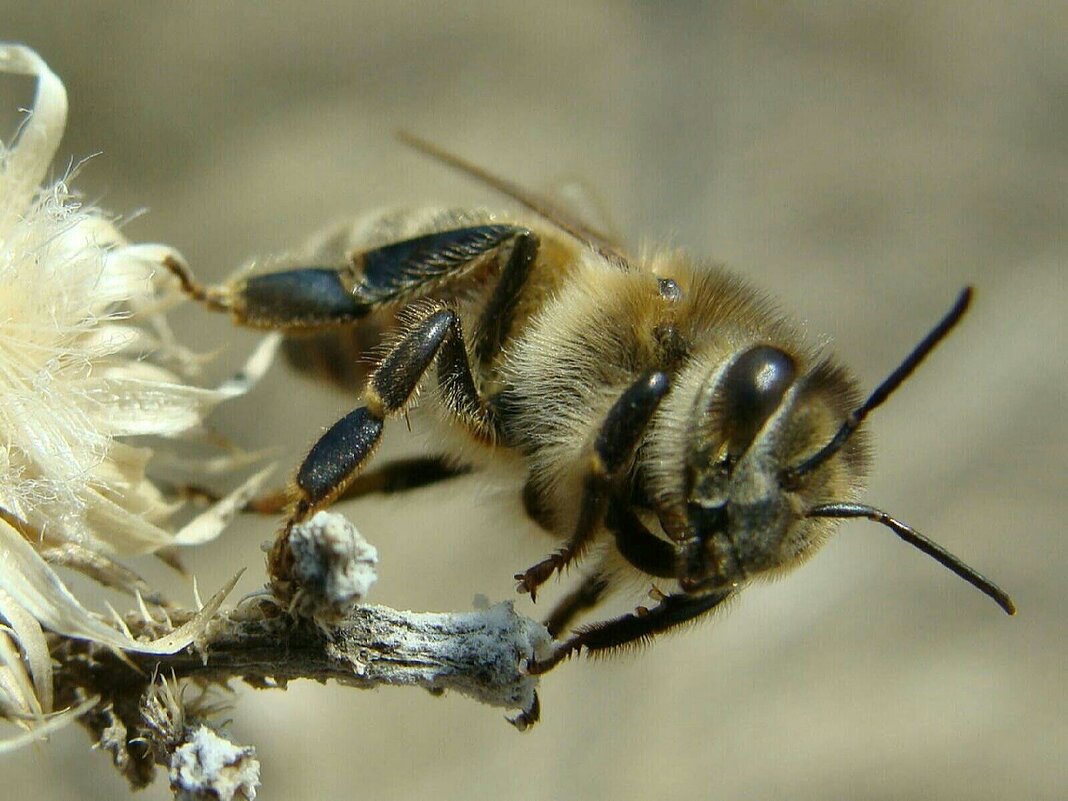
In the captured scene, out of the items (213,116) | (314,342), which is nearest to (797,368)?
(314,342)

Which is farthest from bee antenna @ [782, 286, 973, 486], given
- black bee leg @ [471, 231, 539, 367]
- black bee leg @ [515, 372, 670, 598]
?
black bee leg @ [471, 231, 539, 367]

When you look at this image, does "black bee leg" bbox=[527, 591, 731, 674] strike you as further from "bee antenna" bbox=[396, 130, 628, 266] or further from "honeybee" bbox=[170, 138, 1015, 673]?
"bee antenna" bbox=[396, 130, 628, 266]

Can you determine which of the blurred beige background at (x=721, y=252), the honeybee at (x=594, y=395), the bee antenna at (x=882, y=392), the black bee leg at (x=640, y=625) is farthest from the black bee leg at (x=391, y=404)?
the blurred beige background at (x=721, y=252)

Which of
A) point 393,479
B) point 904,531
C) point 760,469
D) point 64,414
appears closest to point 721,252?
point 393,479

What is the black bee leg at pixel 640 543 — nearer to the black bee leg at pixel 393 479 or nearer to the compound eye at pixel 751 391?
the compound eye at pixel 751 391

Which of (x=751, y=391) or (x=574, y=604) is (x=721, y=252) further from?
(x=751, y=391)

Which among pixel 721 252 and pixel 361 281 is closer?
pixel 361 281
